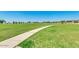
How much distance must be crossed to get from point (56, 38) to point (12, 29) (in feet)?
1.91

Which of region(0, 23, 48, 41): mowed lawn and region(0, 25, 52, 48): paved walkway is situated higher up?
region(0, 23, 48, 41): mowed lawn

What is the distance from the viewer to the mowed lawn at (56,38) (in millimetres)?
2791

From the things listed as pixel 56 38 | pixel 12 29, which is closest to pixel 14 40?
pixel 12 29

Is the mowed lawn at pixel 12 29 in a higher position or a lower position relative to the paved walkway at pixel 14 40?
higher

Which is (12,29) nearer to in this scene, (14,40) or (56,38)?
(14,40)

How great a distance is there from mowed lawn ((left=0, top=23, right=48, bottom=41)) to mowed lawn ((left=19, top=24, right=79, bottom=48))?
0.13 m

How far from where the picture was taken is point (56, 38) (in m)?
2.82

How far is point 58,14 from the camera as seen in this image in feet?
9.29

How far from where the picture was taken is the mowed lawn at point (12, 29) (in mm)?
2846

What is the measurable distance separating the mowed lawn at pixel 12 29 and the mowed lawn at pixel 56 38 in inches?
5.1

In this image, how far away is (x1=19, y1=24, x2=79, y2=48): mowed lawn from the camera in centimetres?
279

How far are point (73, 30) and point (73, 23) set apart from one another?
97 mm
